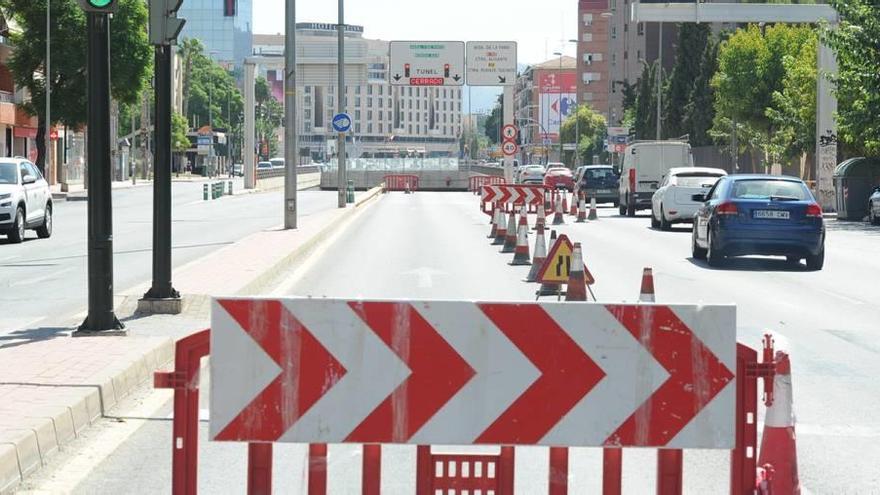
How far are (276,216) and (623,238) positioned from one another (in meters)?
14.5

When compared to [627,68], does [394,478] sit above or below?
below

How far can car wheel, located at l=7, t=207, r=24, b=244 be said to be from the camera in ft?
90.4

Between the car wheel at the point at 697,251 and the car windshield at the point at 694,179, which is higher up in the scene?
the car windshield at the point at 694,179

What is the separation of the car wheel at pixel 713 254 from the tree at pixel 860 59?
62.4ft

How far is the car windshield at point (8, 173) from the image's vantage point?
28047 mm

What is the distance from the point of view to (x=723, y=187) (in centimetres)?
2300

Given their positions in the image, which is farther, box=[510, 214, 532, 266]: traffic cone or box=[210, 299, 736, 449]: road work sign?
box=[510, 214, 532, 266]: traffic cone

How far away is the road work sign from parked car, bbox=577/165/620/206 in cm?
4882

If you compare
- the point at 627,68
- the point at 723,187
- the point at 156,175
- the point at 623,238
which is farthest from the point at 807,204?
the point at 627,68

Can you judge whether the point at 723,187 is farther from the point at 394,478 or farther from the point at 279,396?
the point at 279,396

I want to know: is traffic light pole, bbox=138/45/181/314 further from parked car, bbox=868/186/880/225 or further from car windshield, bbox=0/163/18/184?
parked car, bbox=868/186/880/225

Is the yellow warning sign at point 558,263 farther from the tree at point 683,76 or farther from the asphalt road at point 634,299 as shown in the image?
the tree at point 683,76

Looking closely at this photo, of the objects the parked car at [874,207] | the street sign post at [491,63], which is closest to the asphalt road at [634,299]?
the parked car at [874,207]

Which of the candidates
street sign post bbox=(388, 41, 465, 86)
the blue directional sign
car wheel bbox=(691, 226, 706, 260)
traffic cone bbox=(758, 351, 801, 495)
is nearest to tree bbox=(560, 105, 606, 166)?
street sign post bbox=(388, 41, 465, 86)
